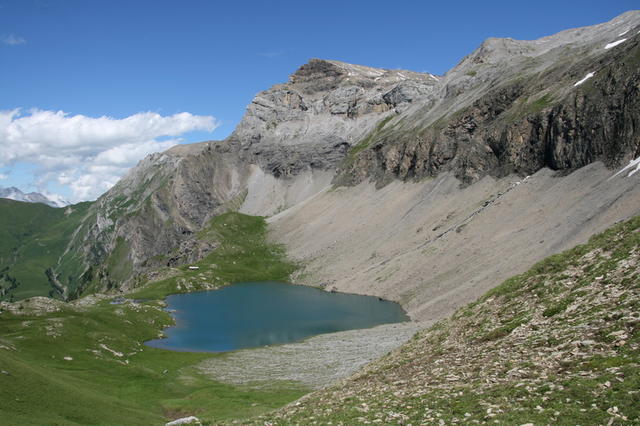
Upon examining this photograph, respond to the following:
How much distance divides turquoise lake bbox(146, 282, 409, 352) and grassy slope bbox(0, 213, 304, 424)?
800 cm

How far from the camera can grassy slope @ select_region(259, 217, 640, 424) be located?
1717 centimetres

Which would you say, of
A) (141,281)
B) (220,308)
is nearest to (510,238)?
(220,308)

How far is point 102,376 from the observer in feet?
192

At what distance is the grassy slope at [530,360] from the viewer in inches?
676

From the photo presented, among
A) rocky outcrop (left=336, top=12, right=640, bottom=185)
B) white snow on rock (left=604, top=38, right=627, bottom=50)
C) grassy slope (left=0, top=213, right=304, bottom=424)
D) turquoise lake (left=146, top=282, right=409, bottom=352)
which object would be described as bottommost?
turquoise lake (left=146, top=282, right=409, bottom=352)

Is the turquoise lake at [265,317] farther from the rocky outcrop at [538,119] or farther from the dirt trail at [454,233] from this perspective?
the rocky outcrop at [538,119]

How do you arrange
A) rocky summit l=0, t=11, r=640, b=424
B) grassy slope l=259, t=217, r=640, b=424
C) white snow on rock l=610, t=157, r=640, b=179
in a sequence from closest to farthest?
grassy slope l=259, t=217, r=640, b=424, rocky summit l=0, t=11, r=640, b=424, white snow on rock l=610, t=157, r=640, b=179

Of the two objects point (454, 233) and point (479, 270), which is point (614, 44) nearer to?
point (454, 233)

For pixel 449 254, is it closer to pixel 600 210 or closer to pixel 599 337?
pixel 600 210

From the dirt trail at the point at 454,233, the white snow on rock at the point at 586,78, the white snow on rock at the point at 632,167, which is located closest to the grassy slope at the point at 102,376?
the dirt trail at the point at 454,233

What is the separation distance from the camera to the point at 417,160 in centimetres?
17800

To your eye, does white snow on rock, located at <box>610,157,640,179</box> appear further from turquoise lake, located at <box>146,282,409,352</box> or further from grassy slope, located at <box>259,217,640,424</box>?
grassy slope, located at <box>259,217,640,424</box>

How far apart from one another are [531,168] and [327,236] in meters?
74.4

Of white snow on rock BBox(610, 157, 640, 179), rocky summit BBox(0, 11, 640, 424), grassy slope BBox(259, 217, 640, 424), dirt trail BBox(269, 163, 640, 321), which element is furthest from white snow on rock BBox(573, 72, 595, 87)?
grassy slope BBox(259, 217, 640, 424)
